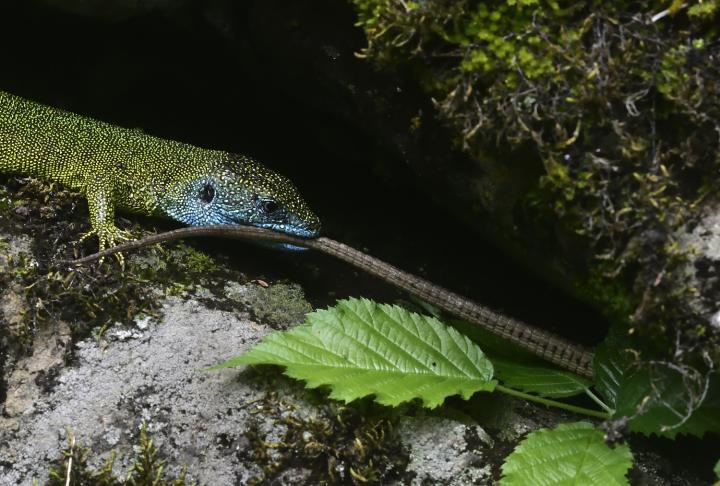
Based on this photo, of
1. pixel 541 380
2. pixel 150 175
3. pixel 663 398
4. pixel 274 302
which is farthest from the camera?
pixel 150 175

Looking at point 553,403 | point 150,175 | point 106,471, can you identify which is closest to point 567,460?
point 553,403

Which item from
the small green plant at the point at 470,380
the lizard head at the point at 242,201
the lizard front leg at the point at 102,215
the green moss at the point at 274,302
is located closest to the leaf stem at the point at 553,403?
the small green plant at the point at 470,380

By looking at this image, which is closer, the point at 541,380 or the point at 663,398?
the point at 663,398

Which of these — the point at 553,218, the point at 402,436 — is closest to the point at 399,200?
the point at 553,218

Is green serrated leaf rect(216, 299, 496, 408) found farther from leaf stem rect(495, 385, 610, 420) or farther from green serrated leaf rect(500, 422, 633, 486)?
green serrated leaf rect(500, 422, 633, 486)

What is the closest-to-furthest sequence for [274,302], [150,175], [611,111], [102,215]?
[611,111] → [274,302] → [102,215] → [150,175]

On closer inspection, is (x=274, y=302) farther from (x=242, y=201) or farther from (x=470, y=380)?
(x=470, y=380)

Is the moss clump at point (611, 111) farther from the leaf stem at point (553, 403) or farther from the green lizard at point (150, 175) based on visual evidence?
the green lizard at point (150, 175)

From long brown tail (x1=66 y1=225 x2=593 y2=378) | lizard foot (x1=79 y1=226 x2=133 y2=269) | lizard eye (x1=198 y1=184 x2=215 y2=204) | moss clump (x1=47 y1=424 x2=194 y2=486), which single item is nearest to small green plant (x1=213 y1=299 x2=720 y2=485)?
long brown tail (x1=66 y1=225 x2=593 y2=378)
